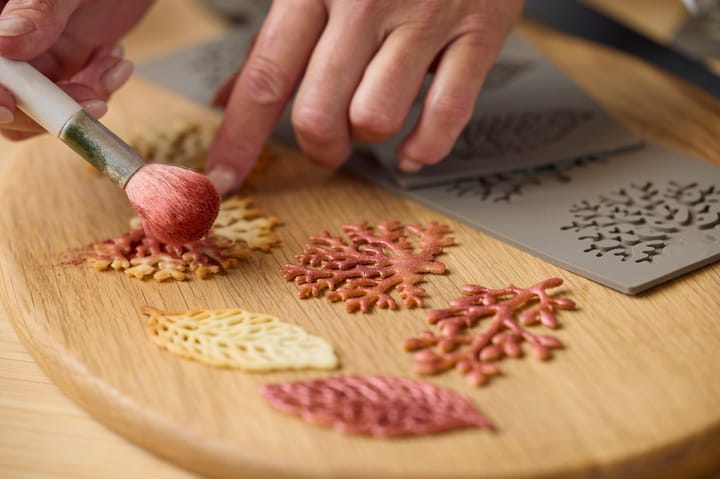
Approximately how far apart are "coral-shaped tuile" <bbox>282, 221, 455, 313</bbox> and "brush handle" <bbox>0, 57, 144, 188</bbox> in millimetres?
183

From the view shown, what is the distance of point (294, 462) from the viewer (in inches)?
25.2

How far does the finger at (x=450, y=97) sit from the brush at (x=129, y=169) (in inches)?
10.2

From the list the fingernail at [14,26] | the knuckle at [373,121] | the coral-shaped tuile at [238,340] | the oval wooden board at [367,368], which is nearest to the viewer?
the oval wooden board at [367,368]

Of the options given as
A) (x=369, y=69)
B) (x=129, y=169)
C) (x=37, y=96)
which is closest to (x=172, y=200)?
(x=129, y=169)

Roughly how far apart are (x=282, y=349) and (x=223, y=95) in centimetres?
49

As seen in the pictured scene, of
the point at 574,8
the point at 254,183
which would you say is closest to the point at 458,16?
the point at 254,183

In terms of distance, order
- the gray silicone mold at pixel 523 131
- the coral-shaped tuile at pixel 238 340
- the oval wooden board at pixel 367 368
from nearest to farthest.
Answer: the oval wooden board at pixel 367 368 → the coral-shaped tuile at pixel 238 340 → the gray silicone mold at pixel 523 131

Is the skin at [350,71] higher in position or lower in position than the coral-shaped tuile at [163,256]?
higher

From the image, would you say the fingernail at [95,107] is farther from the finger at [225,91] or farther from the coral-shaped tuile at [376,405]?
the coral-shaped tuile at [376,405]

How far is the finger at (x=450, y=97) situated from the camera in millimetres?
975

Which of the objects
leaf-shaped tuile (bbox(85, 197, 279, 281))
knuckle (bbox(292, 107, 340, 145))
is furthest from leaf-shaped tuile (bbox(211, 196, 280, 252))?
knuckle (bbox(292, 107, 340, 145))

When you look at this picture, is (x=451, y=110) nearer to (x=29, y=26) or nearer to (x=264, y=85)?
(x=264, y=85)

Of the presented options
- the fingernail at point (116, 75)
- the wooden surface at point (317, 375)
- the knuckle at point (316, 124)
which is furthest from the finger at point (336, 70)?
the fingernail at point (116, 75)

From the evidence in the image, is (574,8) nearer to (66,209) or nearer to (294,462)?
(66,209)
